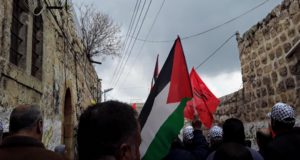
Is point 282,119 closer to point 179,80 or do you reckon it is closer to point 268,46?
point 179,80

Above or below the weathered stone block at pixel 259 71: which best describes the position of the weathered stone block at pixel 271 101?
below

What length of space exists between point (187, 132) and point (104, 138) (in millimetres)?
3045

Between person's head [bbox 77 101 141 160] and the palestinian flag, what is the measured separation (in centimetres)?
142

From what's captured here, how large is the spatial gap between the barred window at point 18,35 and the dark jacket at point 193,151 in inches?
115

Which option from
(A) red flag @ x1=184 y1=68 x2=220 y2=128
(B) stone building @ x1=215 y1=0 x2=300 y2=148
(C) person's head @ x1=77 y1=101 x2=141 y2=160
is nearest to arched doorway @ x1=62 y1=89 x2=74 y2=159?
(A) red flag @ x1=184 y1=68 x2=220 y2=128


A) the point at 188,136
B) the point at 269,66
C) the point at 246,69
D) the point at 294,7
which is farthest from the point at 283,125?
the point at 246,69

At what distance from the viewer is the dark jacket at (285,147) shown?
2758 mm

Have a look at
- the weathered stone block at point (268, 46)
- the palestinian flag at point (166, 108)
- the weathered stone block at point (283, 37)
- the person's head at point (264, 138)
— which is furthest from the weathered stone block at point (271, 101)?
the palestinian flag at point (166, 108)

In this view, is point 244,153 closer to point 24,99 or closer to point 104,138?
point 104,138

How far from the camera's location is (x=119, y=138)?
4.44 ft

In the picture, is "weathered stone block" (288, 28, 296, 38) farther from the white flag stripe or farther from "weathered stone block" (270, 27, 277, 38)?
the white flag stripe

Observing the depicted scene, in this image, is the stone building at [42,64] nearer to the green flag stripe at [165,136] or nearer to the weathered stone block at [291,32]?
the green flag stripe at [165,136]

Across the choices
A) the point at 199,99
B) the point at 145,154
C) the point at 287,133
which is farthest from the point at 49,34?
the point at 287,133

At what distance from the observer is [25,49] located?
576cm
